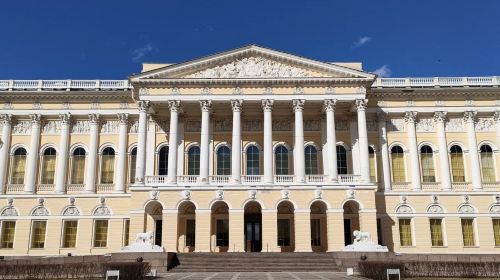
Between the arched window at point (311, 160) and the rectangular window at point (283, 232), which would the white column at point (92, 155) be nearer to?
the rectangular window at point (283, 232)

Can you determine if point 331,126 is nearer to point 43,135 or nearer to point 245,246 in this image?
point 245,246

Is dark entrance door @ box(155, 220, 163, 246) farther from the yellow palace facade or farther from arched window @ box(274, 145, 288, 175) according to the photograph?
arched window @ box(274, 145, 288, 175)

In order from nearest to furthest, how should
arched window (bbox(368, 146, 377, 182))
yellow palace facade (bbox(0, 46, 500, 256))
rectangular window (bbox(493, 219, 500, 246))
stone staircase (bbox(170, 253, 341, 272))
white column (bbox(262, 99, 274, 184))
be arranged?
stone staircase (bbox(170, 253, 341, 272)) → yellow palace facade (bbox(0, 46, 500, 256)) → white column (bbox(262, 99, 274, 184)) → rectangular window (bbox(493, 219, 500, 246)) → arched window (bbox(368, 146, 377, 182))

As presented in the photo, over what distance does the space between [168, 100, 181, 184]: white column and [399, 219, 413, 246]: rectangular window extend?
17438mm

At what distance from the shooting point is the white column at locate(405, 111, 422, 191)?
39688 mm

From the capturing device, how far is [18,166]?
41.1m

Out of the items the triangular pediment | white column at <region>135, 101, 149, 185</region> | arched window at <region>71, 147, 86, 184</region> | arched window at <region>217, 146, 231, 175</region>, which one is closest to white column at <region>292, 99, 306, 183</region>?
the triangular pediment

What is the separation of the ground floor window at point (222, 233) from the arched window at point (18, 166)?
16.4 meters

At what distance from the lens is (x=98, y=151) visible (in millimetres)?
41312

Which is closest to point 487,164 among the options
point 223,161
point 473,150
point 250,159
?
point 473,150

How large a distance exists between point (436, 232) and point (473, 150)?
732cm

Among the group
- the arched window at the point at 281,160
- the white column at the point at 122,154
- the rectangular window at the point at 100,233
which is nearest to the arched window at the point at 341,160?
the arched window at the point at 281,160

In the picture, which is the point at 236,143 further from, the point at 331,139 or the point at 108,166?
the point at 108,166

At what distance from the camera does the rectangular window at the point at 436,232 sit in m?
38.5
